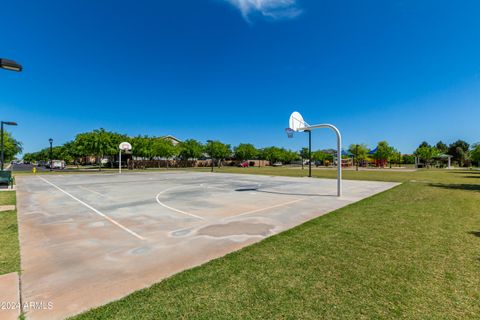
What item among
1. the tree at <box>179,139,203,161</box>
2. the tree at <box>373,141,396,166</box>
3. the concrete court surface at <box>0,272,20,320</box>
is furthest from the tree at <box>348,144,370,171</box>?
the concrete court surface at <box>0,272,20,320</box>

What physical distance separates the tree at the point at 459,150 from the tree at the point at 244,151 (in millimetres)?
66967

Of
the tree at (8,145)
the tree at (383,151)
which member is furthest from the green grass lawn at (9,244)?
the tree at (383,151)

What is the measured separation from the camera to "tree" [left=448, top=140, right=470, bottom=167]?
77.1 metres

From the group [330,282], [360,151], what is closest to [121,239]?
[330,282]

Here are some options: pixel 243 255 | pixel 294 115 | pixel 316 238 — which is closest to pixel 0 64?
pixel 243 255

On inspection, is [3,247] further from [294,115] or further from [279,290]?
[294,115]

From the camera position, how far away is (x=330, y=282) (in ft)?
11.4

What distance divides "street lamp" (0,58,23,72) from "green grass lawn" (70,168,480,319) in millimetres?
6856

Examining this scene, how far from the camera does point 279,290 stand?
129 inches

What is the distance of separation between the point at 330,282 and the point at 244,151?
77.2 m

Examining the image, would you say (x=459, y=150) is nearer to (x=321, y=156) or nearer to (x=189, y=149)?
(x=321, y=156)

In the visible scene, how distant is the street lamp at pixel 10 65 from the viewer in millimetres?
5949

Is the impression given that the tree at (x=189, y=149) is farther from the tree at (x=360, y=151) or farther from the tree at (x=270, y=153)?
the tree at (x=360, y=151)

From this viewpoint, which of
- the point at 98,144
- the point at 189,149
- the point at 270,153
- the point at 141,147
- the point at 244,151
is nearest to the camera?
the point at 98,144
